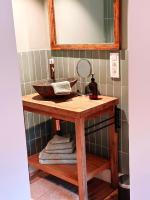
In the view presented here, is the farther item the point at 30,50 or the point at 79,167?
the point at 30,50

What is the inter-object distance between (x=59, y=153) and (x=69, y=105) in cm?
54

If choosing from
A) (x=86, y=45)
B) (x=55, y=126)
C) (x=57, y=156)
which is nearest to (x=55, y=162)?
(x=57, y=156)

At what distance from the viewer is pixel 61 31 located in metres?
2.42

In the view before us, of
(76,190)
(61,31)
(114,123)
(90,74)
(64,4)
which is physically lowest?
(76,190)

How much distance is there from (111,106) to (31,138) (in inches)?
35.1

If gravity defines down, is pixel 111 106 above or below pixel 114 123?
above

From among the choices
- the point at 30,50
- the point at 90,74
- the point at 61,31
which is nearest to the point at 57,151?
the point at 90,74
